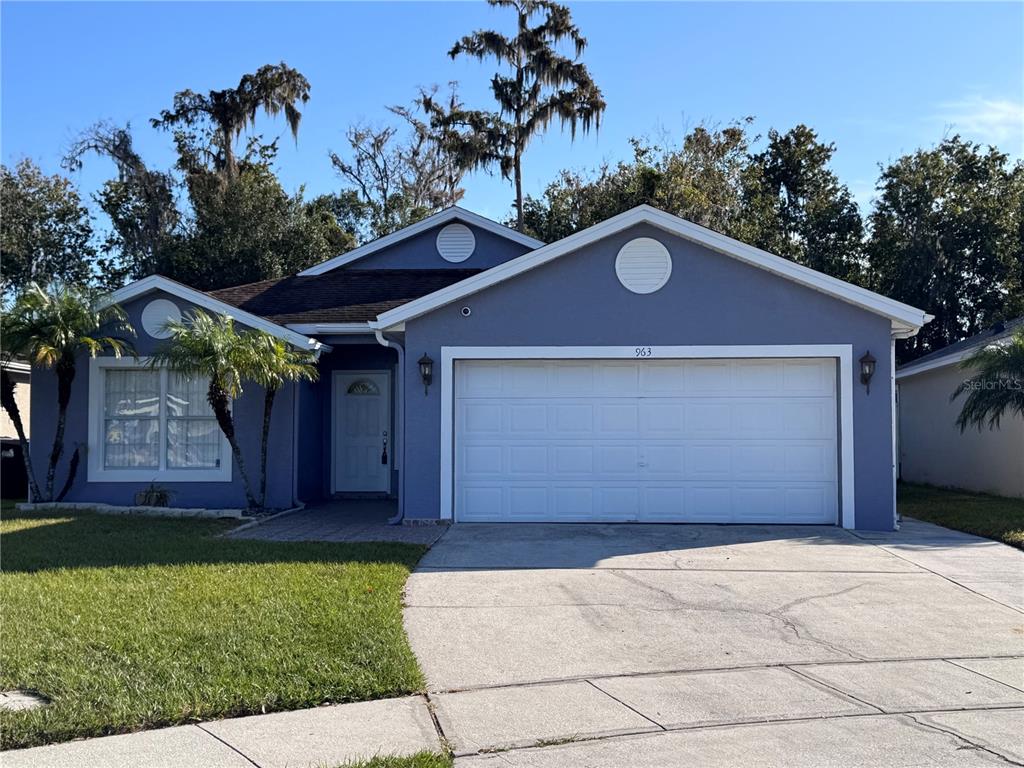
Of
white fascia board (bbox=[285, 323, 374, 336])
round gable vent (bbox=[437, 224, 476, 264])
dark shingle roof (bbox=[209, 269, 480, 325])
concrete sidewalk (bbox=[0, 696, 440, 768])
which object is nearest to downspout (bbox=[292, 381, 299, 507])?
white fascia board (bbox=[285, 323, 374, 336])

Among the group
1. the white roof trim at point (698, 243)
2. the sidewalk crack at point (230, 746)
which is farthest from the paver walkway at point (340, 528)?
the sidewalk crack at point (230, 746)

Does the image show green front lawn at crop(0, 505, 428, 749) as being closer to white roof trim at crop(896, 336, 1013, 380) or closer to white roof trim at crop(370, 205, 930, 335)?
white roof trim at crop(370, 205, 930, 335)

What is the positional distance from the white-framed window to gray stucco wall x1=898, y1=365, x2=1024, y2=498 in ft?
43.3

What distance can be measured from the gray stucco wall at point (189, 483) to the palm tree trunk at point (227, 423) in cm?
24

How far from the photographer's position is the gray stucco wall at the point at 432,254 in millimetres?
18141

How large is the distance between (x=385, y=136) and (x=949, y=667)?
34.6 metres

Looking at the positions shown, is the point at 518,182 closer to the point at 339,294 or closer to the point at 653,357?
the point at 339,294

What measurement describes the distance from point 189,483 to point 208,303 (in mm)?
2771

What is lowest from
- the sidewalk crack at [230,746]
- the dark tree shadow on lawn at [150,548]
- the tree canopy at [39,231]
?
the sidewalk crack at [230,746]

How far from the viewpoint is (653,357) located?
1201cm

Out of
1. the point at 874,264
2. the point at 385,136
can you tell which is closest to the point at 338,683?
the point at 874,264

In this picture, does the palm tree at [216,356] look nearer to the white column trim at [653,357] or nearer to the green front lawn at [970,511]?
the white column trim at [653,357]

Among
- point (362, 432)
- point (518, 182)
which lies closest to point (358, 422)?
point (362, 432)

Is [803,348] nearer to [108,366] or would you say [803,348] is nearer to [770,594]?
[770,594]
